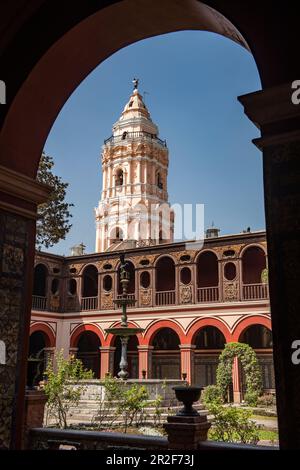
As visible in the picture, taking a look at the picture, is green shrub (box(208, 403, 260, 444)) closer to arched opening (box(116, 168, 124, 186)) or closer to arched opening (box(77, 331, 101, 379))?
arched opening (box(77, 331, 101, 379))

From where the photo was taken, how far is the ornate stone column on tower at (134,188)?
32281mm

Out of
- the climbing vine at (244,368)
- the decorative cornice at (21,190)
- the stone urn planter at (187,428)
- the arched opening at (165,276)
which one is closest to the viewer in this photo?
the stone urn planter at (187,428)

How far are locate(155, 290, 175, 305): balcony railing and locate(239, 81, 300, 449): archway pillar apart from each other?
18.8 m

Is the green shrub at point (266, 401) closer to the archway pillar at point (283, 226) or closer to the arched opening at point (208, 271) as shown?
the arched opening at point (208, 271)

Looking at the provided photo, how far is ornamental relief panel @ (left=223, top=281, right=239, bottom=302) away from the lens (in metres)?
20.4

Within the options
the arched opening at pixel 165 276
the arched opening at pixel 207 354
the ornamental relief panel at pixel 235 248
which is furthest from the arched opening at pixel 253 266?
the arched opening at pixel 165 276

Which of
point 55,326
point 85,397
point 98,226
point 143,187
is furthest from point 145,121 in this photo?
point 85,397

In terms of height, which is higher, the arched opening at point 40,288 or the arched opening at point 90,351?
the arched opening at point 40,288

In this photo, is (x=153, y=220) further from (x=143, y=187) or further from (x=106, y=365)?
(x=106, y=365)

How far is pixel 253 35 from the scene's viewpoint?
339cm

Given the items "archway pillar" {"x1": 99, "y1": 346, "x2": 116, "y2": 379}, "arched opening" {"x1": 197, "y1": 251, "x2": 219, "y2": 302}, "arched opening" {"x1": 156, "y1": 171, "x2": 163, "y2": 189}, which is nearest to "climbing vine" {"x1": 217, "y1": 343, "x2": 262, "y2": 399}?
"arched opening" {"x1": 197, "y1": 251, "x2": 219, "y2": 302}

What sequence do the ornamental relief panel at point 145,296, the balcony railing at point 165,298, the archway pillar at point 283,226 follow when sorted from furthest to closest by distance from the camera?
the ornamental relief panel at point 145,296
the balcony railing at point 165,298
the archway pillar at point 283,226

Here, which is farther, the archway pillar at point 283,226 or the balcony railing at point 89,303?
the balcony railing at point 89,303

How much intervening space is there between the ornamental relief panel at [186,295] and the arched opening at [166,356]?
2.79 metres
